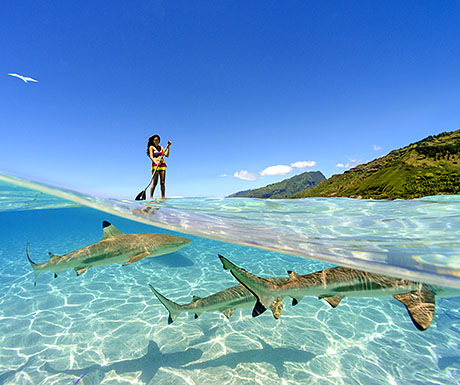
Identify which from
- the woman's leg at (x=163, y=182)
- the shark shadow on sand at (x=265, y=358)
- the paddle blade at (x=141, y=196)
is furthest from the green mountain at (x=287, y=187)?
the shark shadow on sand at (x=265, y=358)

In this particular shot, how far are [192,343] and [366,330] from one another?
233 inches

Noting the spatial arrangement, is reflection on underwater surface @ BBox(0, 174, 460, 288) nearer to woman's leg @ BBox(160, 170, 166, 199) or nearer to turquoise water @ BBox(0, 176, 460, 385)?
turquoise water @ BBox(0, 176, 460, 385)

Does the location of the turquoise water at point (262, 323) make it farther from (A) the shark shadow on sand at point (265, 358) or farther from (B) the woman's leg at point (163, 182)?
A: (B) the woman's leg at point (163, 182)

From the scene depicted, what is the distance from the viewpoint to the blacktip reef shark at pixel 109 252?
484 cm

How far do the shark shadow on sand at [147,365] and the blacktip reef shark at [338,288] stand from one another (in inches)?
159

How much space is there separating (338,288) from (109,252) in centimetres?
491

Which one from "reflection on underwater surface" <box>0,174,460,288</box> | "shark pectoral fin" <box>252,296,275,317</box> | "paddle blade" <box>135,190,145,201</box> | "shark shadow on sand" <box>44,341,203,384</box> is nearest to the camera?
"shark pectoral fin" <box>252,296,275,317</box>

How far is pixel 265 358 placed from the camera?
18.5ft

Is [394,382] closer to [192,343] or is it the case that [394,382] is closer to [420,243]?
[420,243]

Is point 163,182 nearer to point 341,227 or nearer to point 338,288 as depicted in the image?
point 341,227

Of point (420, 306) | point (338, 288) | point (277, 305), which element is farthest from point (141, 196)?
point (420, 306)

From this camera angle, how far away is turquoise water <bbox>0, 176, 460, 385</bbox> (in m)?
5.34

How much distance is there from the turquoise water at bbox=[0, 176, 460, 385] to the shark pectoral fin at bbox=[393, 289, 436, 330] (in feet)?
9.01

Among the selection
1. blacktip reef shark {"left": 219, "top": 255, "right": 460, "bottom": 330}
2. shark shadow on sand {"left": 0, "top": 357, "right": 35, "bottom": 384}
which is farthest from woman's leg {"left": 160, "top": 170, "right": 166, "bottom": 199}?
blacktip reef shark {"left": 219, "top": 255, "right": 460, "bottom": 330}
